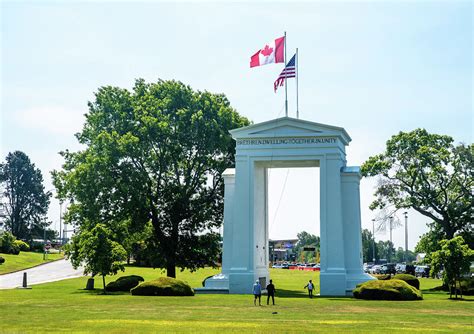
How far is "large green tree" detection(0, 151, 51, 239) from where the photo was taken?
12594 cm

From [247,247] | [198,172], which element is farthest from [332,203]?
[198,172]

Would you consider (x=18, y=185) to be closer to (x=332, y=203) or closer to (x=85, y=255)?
(x=85, y=255)

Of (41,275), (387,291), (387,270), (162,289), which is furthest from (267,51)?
(387,270)

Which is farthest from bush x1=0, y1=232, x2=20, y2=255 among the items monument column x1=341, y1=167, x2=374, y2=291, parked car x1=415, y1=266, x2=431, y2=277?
monument column x1=341, y1=167, x2=374, y2=291

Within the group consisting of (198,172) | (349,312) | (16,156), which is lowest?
(349,312)

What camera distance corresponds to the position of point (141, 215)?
51656 mm

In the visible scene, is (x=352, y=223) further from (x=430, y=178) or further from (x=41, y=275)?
(x=41, y=275)

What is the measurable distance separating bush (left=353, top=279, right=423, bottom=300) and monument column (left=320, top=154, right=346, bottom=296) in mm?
4273

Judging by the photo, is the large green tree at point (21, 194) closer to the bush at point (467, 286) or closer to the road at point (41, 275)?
the road at point (41, 275)

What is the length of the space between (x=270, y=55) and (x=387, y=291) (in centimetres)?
1828

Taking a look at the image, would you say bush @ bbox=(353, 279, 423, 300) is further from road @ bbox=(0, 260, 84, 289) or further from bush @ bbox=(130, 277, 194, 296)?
road @ bbox=(0, 260, 84, 289)

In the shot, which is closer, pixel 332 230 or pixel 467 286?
pixel 332 230

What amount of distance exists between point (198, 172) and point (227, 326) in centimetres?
3156

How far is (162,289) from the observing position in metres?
39.2
